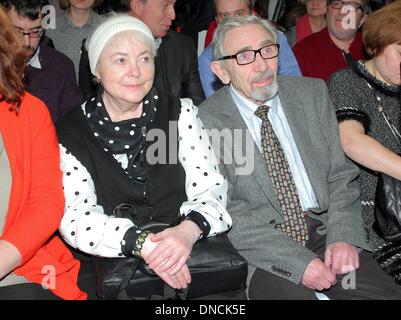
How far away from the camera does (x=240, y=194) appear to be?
2650 mm

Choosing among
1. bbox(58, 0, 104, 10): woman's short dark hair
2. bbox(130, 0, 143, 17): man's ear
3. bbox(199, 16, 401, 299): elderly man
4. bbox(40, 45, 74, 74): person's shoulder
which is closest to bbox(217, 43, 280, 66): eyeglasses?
bbox(199, 16, 401, 299): elderly man

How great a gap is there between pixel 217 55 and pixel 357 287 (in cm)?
125

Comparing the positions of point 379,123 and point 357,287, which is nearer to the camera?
point 357,287

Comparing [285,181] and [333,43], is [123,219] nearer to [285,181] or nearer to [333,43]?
[285,181]

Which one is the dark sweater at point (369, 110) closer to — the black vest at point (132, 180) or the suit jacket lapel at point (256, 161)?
the suit jacket lapel at point (256, 161)

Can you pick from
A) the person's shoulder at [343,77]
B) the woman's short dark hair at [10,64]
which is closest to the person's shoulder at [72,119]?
the woman's short dark hair at [10,64]

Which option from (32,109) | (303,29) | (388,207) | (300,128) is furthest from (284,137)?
(303,29)

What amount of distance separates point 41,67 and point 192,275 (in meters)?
1.84

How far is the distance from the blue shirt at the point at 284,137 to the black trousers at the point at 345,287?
364 millimetres

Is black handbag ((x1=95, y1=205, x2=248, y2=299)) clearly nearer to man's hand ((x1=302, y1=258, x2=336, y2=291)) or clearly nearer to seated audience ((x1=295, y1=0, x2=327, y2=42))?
man's hand ((x1=302, y1=258, x2=336, y2=291))

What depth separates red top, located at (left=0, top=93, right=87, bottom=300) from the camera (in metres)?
2.18

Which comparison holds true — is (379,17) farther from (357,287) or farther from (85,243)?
(85,243)

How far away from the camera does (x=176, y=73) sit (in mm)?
3957

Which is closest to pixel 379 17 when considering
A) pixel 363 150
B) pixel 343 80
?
pixel 343 80
